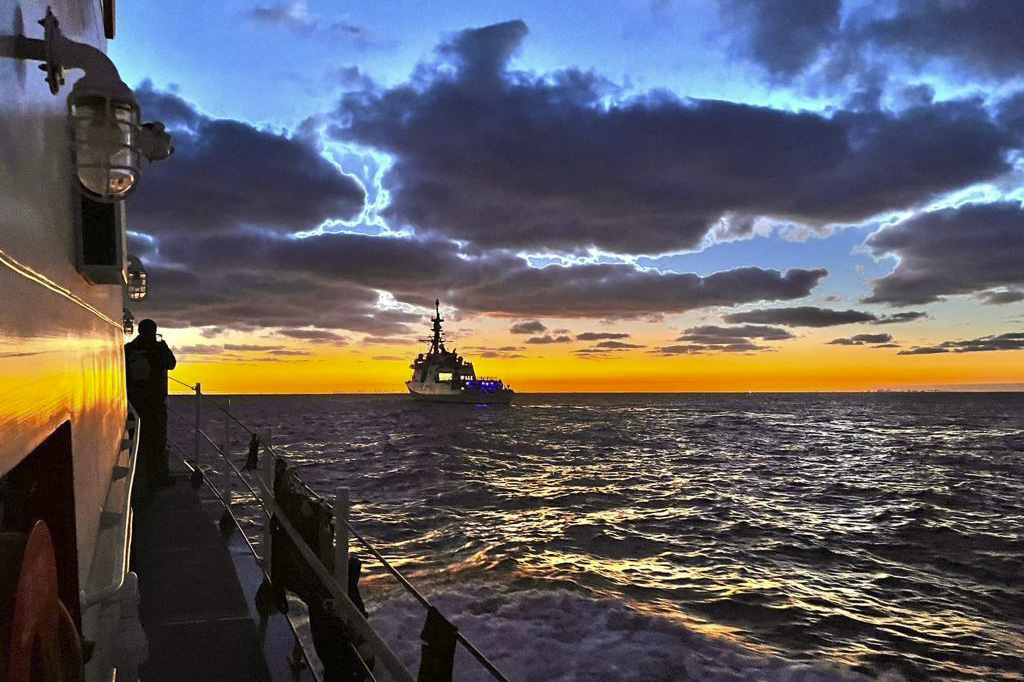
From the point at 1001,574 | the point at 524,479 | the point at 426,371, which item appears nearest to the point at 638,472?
the point at 524,479

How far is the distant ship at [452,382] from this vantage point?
133375mm

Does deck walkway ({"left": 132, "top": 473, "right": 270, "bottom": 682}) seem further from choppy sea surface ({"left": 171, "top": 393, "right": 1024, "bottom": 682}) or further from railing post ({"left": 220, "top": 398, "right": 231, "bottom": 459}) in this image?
choppy sea surface ({"left": 171, "top": 393, "right": 1024, "bottom": 682})

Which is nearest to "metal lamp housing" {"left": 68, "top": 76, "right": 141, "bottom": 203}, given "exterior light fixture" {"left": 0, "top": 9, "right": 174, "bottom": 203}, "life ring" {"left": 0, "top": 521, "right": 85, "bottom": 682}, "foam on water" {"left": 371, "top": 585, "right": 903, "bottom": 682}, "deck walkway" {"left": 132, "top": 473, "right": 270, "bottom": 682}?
"exterior light fixture" {"left": 0, "top": 9, "right": 174, "bottom": 203}

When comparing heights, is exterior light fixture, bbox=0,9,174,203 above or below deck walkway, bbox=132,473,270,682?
above

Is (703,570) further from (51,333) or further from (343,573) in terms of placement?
(51,333)

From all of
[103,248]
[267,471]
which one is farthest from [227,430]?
[103,248]

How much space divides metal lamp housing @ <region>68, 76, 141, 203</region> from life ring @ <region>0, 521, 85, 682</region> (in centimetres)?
183

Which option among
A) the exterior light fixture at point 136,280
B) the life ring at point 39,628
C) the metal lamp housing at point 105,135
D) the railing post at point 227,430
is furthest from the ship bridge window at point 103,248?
the exterior light fixture at point 136,280

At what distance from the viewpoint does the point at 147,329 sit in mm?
10703

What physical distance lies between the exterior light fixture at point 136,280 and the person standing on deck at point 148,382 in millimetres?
816

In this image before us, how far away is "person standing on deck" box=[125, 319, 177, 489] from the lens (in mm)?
10367

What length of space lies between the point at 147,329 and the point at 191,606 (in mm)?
6621

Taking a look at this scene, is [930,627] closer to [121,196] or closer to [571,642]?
[571,642]

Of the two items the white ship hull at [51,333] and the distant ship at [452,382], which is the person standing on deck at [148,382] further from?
the distant ship at [452,382]
